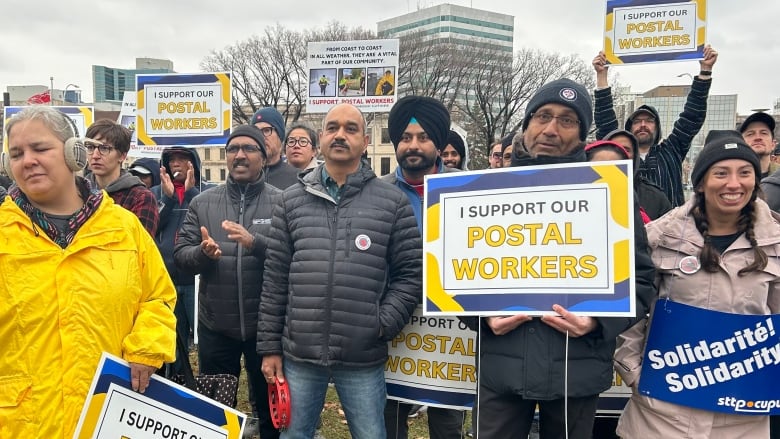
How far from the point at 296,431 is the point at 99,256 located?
138cm

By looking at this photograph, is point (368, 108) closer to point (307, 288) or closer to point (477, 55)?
point (307, 288)

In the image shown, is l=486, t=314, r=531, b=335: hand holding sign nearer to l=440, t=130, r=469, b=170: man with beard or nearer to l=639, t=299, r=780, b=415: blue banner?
l=639, t=299, r=780, b=415: blue banner

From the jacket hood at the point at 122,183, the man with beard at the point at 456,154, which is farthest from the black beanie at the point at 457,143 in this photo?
the jacket hood at the point at 122,183

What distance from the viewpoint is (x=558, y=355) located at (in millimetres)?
2488

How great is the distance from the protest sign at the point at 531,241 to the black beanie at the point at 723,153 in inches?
23.6

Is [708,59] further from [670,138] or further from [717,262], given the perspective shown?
[717,262]

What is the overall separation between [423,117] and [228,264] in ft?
5.30

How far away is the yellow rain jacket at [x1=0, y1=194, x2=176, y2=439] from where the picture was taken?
2.27 metres

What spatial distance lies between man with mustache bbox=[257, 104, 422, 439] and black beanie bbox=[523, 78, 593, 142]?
0.90 meters

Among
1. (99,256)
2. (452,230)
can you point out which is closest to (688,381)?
(452,230)

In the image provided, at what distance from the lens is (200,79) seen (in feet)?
21.8

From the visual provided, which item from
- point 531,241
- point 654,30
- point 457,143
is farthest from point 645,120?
point 531,241

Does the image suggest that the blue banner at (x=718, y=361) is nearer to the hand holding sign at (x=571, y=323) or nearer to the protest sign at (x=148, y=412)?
the hand holding sign at (x=571, y=323)

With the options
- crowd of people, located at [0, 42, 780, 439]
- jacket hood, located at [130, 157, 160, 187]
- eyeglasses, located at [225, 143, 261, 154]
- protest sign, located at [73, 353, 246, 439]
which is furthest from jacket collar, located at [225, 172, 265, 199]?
jacket hood, located at [130, 157, 160, 187]
